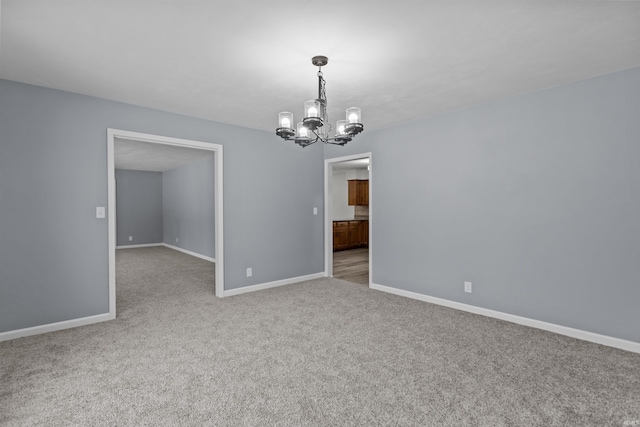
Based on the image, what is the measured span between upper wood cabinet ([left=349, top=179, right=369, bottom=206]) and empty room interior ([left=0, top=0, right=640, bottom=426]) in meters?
4.57

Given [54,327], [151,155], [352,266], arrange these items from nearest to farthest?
[54,327]
[352,266]
[151,155]

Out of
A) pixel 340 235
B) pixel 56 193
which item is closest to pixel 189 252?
pixel 340 235

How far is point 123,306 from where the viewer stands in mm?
3965

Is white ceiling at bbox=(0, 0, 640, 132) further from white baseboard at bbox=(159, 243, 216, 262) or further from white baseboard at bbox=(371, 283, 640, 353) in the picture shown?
white baseboard at bbox=(159, 243, 216, 262)

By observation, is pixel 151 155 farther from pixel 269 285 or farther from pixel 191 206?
pixel 269 285

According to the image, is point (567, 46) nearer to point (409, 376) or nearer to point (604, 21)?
point (604, 21)

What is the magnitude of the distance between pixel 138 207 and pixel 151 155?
3.27m

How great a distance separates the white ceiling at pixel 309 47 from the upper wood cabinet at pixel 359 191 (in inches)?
236

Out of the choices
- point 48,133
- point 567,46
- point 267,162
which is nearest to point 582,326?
point 567,46

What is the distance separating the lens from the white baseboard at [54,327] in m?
2.99

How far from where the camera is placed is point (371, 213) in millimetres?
4867

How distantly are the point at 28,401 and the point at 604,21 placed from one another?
14.3 ft

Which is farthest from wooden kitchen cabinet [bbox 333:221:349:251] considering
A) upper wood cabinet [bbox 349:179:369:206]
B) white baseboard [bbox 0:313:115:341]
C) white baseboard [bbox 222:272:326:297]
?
white baseboard [bbox 0:313:115:341]

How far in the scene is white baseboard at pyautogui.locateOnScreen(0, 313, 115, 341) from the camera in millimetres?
2990
